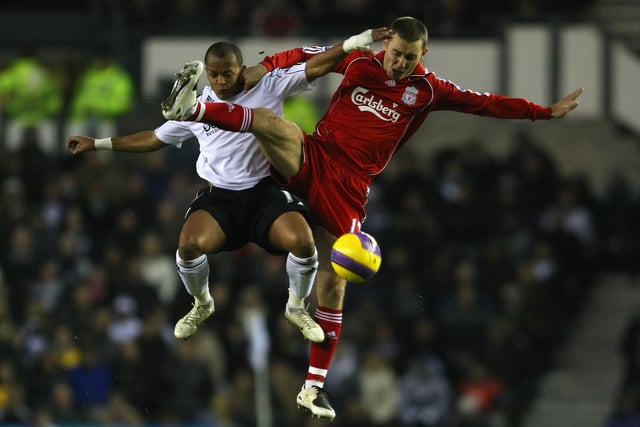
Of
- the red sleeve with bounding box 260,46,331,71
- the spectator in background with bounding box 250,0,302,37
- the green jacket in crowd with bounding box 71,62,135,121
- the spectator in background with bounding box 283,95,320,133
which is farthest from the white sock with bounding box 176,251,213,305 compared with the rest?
the spectator in background with bounding box 250,0,302,37

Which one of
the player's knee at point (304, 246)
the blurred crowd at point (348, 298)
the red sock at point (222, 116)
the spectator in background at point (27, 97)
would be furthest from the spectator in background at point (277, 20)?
the red sock at point (222, 116)

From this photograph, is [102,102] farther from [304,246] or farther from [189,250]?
[304,246]

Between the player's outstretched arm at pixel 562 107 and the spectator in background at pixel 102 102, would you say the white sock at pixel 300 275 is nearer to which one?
the player's outstretched arm at pixel 562 107

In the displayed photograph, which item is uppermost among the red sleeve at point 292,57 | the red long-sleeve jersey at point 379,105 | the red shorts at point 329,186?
the red sleeve at point 292,57

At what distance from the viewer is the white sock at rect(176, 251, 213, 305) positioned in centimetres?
1054

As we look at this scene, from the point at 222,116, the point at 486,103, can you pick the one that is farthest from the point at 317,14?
the point at 222,116

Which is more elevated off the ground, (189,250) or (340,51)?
(340,51)

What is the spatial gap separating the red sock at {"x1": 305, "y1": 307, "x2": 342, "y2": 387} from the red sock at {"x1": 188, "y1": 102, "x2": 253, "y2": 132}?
1662mm

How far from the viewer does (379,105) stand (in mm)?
10547

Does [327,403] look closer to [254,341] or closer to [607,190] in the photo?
[254,341]

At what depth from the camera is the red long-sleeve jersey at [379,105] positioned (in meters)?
10.5

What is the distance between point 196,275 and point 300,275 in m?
0.72

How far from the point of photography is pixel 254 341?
17.7m

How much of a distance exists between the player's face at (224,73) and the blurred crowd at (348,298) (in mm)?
7842
